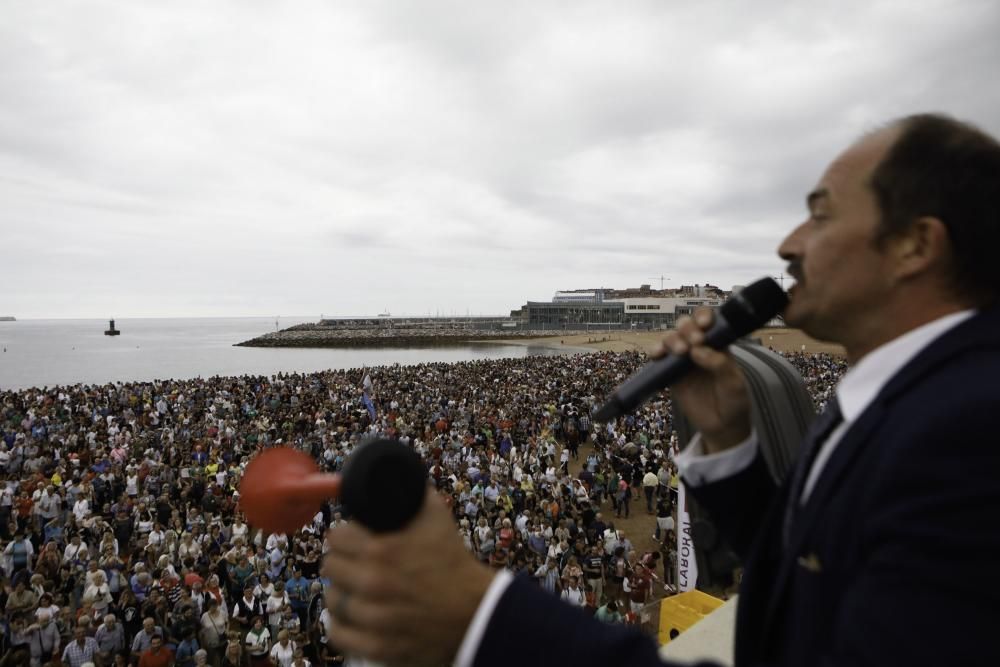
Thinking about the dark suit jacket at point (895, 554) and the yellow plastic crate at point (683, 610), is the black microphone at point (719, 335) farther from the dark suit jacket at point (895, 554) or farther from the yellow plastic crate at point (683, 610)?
the yellow plastic crate at point (683, 610)

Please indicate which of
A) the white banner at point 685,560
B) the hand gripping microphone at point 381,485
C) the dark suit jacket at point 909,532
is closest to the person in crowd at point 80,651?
the white banner at point 685,560

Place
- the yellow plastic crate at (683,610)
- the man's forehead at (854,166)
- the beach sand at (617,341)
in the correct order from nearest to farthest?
the man's forehead at (854,166) < the yellow plastic crate at (683,610) < the beach sand at (617,341)

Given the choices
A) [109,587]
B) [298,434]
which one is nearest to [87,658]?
[109,587]

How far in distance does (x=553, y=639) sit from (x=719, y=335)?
0.85 m

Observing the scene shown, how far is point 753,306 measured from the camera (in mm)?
1456

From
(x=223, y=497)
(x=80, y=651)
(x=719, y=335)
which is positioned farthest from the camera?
(x=223, y=497)

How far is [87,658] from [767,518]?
25.4 feet

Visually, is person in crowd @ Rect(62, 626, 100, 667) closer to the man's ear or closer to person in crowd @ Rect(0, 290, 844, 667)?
person in crowd @ Rect(0, 290, 844, 667)

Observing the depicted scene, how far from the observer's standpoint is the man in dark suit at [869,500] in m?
0.70

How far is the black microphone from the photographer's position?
1357mm

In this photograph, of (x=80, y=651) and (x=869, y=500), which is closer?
(x=869, y=500)

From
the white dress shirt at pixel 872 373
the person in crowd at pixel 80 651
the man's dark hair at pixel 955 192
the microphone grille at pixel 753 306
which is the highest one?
the man's dark hair at pixel 955 192

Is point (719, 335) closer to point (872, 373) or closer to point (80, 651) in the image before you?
point (872, 373)

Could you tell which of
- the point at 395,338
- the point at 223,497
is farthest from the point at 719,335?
the point at 395,338
